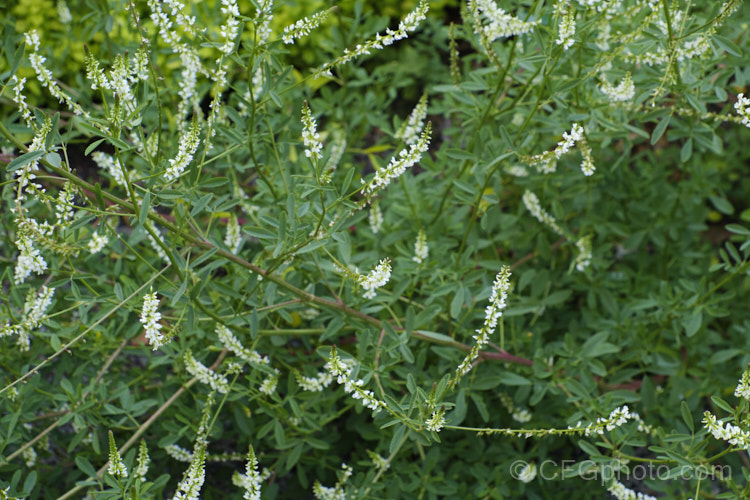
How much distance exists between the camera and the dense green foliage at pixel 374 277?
5.93 ft

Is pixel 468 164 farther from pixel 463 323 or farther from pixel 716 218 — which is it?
pixel 716 218

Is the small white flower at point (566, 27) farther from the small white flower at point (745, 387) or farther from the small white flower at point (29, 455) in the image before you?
the small white flower at point (29, 455)

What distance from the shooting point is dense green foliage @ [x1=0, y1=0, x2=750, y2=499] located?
1809 mm

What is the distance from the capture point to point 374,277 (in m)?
1.70

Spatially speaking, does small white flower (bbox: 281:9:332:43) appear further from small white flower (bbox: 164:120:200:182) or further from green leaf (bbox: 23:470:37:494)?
green leaf (bbox: 23:470:37:494)

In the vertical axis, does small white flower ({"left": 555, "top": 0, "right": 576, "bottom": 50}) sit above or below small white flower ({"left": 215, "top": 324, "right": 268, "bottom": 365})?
above

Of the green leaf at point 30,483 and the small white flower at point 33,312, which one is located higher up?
the small white flower at point 33,312

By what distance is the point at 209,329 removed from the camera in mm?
2248

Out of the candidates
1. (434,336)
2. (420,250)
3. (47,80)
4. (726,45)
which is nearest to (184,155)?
(47,80)

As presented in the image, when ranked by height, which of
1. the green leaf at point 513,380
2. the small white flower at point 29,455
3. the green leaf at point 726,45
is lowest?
the green leaf at point 513,380

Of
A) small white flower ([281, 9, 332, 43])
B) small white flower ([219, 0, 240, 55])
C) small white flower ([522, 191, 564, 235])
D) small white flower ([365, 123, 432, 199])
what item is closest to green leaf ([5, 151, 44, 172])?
small white flower ([219, 0, 240, 55])

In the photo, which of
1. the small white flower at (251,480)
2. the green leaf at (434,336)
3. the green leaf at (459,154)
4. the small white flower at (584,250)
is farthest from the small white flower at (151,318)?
the small white flower at (584,250)

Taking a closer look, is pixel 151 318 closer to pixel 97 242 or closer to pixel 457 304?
pixel 97 242

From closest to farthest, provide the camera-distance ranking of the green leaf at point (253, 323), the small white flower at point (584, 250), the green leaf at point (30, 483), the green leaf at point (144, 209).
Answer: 1. the green leaf at point (144, 209)
2. the green leaf at point (253, 323)
3. the green leaf at point (30, 483)
4. the small white flower at point (584, 250)
